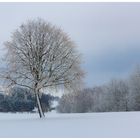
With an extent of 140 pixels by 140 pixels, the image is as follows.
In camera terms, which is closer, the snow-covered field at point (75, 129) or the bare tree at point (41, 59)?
the snow-covered field at point (75, 129)

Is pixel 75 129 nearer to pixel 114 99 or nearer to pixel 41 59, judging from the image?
pixel 41 59

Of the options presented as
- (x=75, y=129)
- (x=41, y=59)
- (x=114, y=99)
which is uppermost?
(x=41, y=59)

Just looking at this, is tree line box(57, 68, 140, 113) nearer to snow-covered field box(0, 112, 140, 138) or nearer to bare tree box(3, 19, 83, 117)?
bare tree box(3, 19, 83, 117)

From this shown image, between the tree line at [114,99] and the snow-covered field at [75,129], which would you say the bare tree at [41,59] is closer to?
the snow-covered field at [75,129]

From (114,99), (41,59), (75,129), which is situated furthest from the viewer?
(114,99)

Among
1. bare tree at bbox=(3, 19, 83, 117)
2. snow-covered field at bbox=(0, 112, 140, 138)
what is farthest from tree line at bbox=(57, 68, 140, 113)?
snow-covered field at bbox=(0, 112, 140, 138)

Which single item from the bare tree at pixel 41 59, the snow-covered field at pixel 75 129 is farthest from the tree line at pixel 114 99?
the snow-covered field at pixel 75 129

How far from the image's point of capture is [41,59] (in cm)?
2977

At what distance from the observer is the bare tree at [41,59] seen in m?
29.3

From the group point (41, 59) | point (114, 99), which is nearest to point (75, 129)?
point (41, 59)

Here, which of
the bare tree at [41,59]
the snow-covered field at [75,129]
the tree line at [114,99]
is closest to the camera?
the snow-covered field at [75,129]

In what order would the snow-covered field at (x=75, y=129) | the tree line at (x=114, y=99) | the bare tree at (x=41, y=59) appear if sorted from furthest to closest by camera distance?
the tree line at (x=114, y=99), the bare tree at (x=41, y=59), the snow-covered field at (x=75, y=129)

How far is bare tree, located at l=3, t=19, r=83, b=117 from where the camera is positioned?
1153 inches

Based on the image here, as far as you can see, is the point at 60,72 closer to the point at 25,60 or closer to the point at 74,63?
the point at 74,63
